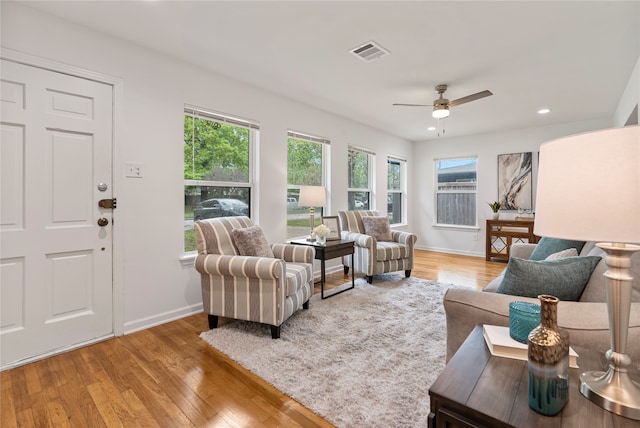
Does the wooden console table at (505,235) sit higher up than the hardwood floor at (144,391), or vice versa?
the wooden console table at (505,235)

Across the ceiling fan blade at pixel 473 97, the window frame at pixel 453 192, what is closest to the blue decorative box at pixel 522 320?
the ceiling fan blade at pixel 473 97

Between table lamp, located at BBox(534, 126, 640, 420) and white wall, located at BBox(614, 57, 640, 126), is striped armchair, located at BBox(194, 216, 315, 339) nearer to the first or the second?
table lamp, located at BBox(534, 126, 640, 420)

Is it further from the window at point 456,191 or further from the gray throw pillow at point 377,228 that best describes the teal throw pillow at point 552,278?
the window at point 456,191

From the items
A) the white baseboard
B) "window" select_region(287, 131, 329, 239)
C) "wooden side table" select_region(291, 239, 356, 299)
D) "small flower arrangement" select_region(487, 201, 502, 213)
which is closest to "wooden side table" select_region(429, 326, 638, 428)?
"wooden side table" select_region(291, 239, 356, 299)

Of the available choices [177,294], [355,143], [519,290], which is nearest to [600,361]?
[519,290]

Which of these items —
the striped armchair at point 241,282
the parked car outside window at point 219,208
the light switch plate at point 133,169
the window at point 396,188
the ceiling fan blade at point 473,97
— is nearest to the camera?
the striped armchair at point 241,282

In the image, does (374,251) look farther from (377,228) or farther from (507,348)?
(507,348)

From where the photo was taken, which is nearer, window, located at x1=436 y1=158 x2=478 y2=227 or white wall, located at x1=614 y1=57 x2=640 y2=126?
white wall, located at x1=614 y1=57 x2=640 y2=126

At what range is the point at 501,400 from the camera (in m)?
0.80

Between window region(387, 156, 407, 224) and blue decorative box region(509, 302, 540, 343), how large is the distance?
5.14 meters

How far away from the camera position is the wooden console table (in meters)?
5.07

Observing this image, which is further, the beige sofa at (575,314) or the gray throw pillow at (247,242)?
the gray throw pillow at (247,242)

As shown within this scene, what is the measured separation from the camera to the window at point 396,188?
6.17 meters

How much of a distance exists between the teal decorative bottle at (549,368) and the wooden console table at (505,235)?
5013mm
